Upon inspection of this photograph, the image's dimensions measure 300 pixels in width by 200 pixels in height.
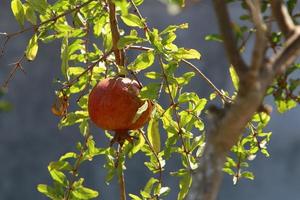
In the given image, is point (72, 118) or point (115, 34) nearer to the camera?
point (115, 34)

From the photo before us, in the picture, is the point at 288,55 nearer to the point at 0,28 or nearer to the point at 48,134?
the point at 48,134

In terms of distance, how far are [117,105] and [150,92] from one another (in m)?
0.05

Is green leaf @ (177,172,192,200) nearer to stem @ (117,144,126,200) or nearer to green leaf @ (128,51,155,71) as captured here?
stem @ (117,144,126,200)

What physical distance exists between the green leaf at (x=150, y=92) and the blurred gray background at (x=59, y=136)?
1.51m

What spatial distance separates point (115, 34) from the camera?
1.06 meters

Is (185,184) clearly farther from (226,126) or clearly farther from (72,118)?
(226,126)

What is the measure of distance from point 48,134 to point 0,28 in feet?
1.53

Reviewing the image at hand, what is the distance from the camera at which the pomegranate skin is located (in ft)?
3.24

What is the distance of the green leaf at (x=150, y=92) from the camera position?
0.98 metres

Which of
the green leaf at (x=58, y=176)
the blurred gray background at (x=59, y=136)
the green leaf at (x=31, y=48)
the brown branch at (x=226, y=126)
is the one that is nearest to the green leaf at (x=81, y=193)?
the green leaf at (x=58, y=176)

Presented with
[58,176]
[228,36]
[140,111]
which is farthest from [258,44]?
[58,176]

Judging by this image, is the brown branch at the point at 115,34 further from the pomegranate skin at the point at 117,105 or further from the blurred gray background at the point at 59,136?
the blurred gray background at the point at 59,136

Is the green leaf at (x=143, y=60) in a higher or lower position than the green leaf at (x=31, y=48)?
lower

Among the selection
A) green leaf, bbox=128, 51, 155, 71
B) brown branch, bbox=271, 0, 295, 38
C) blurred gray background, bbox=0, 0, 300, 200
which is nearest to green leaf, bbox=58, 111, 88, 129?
green leaf, bbox=128, 51, 155, 71
